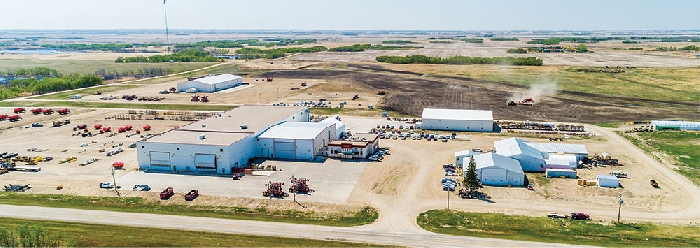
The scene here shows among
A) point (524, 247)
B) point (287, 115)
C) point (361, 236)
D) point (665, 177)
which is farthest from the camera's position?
point (287, 115)

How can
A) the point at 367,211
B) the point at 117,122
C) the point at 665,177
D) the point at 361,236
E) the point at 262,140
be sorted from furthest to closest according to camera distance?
the point at 117,122 < the point at 262,140 < the point at 665,177 < the point at 367,211 < the point at 361,236

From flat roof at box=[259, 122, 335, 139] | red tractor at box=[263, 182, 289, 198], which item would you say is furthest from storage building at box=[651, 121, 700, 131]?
red tractor at box=[263, 182, 289, 198]

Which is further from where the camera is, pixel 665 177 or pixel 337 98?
pixel 337 98

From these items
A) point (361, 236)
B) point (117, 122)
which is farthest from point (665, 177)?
point (117, 122)

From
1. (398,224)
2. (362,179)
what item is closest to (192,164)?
(362,179)

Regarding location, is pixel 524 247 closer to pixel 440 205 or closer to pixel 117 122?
pixel 440 205

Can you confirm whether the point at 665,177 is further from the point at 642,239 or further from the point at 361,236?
the point at 361,236
